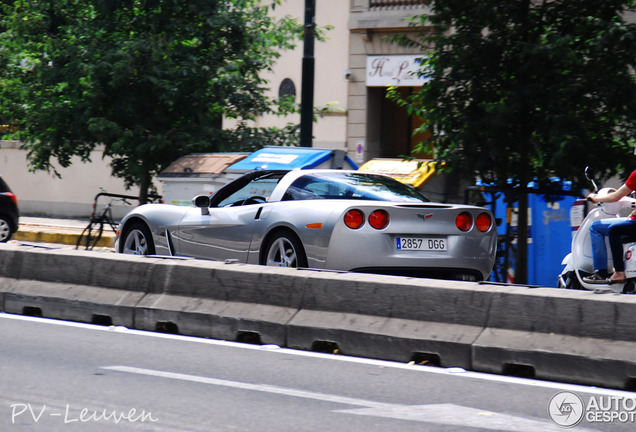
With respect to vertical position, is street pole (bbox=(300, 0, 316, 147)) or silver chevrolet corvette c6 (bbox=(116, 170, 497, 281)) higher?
street pole (bbox=(300, 0, 316, 147))

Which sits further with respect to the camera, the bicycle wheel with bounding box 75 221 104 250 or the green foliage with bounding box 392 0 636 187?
the bicycle wheel with bounding box 75 221 104 250

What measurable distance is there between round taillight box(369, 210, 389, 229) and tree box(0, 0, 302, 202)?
8.39 m

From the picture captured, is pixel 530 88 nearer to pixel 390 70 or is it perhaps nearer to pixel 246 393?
pixel 246 393

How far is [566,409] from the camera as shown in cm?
564

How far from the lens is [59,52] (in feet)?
56.5

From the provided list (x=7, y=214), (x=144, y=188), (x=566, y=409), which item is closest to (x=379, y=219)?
(x=566, y=409)

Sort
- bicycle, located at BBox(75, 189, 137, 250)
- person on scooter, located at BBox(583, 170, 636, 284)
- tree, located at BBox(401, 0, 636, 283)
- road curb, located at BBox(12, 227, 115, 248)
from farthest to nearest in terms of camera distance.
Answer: road curb, located at BBox(12, 227, 115, 248)
bicycle, located at BBox(75, 189, 137, 250)
tree, located at BBox(401, 0, 636, 283)
person on scooter, located at BBox(583, 170, 636, 284)

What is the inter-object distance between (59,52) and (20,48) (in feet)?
3.50

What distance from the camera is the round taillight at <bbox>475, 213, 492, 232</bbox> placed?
9.83 m

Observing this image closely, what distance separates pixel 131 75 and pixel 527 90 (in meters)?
8.39

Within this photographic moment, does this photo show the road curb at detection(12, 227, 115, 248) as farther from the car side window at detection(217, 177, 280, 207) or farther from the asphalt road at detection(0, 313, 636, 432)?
the asphalt road at detection(0, 313, 636, 432)

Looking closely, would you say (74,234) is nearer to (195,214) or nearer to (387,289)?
(195,214)

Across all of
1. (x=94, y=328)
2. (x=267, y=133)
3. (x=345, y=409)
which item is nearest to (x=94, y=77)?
(x=267, y=133)

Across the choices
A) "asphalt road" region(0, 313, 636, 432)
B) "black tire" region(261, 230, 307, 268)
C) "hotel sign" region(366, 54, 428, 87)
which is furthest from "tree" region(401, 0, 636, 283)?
"hotel sign" region(366, 54, 428, 87)
